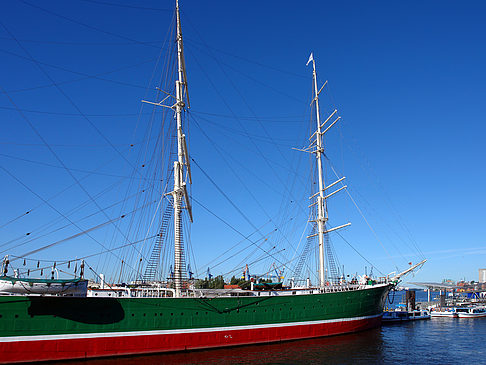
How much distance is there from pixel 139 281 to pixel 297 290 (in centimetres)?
1471

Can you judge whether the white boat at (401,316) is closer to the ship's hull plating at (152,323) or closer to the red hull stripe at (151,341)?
the ship's hull plating at (152,323)

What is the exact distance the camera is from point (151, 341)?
25.7 meters

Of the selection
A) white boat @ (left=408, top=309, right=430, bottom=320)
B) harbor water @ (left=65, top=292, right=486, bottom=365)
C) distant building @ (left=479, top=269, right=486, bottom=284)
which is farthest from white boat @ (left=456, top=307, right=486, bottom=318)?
distant building @ (left=479, top=269, right=486, bottom=284)

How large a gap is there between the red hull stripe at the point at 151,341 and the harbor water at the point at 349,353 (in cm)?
60

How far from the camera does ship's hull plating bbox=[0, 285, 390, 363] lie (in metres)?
22.5

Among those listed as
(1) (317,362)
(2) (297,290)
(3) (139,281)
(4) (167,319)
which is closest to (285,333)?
(2) (297,290)

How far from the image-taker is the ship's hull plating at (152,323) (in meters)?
22.5

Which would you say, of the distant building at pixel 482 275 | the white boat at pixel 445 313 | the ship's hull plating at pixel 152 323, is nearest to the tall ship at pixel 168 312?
the ship's hull plating at pixel 152 323

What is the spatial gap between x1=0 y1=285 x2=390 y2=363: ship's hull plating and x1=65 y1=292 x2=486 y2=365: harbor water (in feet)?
2.76

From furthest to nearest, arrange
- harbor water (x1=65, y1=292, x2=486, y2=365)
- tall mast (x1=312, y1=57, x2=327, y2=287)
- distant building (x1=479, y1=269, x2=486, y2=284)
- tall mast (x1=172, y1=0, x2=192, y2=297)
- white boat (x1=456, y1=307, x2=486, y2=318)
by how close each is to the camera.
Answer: distant building (x1=479, y1=269, x2=486, y2=284) → white boat (x1=456, y1=307, x2=486, y2=318) → tall mast (x1=312, y1=57, x2=327, y2=287) → tall mast (x1=172, y1=0, x2=192, y2=297) → harbor water (x1=65, y1=292, x2=486, y2=365)

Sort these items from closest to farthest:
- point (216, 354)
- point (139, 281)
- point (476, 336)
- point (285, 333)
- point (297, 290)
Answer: point (216, 354) < point (139, 281) < point (285, 333) < point (297, 290) < point (476, 336)

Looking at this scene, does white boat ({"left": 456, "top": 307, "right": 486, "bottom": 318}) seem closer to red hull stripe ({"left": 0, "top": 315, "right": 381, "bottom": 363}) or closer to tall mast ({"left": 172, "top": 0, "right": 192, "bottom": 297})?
red hull stripe ({"left": 0, "top": 315, "right": 381, "bottom": 363})

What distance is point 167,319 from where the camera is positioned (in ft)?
86.7

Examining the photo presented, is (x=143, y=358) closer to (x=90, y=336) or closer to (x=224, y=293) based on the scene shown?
(x=90, y=336)
